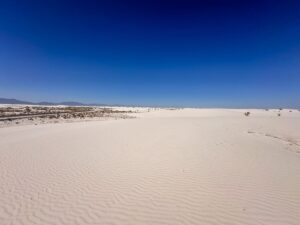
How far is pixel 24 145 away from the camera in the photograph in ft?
41.2

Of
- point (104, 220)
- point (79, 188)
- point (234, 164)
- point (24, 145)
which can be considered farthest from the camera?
point (24, 145)

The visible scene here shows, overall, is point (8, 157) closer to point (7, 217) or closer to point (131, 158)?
point (131, 158)

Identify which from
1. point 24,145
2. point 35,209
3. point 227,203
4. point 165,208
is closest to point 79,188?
point 35,209

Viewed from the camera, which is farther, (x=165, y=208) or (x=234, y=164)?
(x=234, y=164)

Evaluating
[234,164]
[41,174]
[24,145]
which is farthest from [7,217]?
[24,145]

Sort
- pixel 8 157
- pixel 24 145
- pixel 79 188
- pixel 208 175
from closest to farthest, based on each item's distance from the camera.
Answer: pixel 79 188 < pixel 208 175 < pixel 8 157 < pixel 24 145

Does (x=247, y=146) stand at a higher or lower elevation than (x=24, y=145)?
higher

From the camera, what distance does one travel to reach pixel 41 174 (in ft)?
24.5

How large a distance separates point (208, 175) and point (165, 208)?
9.41ft

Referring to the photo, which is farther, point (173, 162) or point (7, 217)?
point (173, 162)

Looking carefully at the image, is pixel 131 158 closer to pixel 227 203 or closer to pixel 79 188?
pixel 79 188

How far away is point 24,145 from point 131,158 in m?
6.87

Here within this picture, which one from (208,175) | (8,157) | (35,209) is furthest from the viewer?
(8,157)

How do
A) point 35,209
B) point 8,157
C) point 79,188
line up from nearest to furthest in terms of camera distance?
1. point 35,209
2. point 79,188
3. point 8,157
